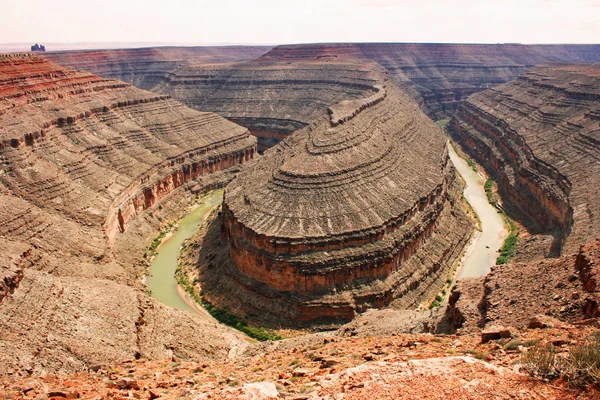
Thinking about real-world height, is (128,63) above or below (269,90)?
above

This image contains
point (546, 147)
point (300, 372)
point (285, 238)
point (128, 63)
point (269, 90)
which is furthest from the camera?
point (128, 63)

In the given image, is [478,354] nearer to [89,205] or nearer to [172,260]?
[172,260]

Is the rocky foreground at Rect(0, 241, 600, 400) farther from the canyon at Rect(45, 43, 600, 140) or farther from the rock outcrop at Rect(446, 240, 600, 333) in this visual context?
the canyon at Rect(45, 43, 600, 140)

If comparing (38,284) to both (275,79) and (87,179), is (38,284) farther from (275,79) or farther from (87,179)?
(275,79)

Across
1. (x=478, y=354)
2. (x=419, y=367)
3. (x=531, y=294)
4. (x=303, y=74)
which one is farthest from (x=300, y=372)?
(x=303, y=74)

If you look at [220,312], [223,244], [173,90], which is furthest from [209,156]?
[173,90]

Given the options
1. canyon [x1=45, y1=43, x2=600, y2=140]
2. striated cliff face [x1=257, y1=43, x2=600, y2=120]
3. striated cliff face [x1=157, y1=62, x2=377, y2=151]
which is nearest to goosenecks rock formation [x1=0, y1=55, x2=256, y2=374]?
striated cliff face [x1=157, y1=62, x2=377, y2=151]
